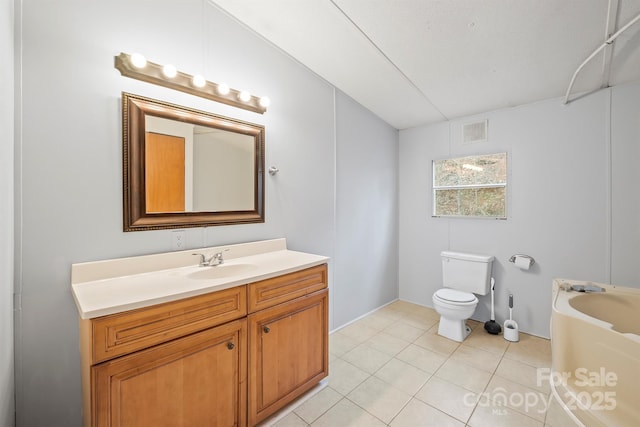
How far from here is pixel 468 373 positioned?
2.09 meters

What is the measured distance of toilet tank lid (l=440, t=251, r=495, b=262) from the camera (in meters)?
2.78

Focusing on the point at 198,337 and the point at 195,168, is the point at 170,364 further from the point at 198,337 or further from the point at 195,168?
the point at 195,168

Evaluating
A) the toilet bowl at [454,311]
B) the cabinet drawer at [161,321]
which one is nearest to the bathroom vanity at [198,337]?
the cabinet drawer at [161,321]

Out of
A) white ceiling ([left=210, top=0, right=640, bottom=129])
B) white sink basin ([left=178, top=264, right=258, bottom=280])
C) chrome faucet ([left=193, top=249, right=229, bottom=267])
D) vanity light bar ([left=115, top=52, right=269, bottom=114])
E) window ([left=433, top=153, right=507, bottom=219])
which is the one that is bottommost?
white sink basin ([left=178, top=264, right=258, bottom=280])

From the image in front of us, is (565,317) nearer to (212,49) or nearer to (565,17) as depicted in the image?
(565,17)

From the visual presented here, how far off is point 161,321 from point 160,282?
267mm

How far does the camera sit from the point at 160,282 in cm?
139

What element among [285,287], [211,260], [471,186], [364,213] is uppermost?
[471,186]

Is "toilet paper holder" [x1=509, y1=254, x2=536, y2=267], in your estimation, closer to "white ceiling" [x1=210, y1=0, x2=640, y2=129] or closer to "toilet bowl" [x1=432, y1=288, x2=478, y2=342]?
"toilet bowl" [x1=432, y1=288, x2=478, y2=342]

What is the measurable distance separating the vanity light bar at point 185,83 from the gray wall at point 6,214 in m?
0.42

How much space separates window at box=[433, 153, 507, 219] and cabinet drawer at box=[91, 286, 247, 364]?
103 inches

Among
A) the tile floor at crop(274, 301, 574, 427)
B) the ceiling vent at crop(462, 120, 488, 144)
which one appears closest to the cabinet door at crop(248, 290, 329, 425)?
the tile floor at crop(274, 301, 574, 427)

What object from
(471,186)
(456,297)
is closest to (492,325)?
(456,297)

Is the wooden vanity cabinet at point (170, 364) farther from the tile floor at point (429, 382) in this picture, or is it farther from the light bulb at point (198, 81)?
the light bulb at point (198, 81)
